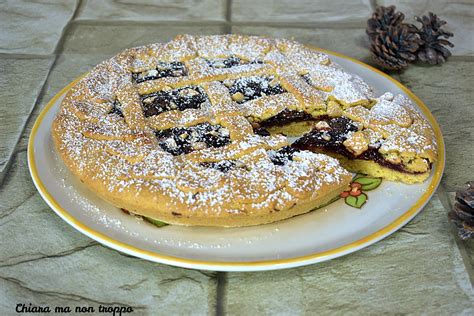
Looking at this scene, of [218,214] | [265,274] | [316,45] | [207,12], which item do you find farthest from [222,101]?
[207,12]

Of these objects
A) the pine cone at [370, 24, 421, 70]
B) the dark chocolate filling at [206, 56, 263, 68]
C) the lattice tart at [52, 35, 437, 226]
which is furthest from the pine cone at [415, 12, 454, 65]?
the dark chocolate filling at [206, 56, 263, 68]

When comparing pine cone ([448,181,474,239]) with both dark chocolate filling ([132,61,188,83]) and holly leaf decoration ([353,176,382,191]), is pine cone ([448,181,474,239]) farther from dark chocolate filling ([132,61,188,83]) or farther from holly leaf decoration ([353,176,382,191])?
dark chocolate filling ([132,61,188,83])

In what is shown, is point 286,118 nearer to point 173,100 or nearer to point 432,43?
point 173,100

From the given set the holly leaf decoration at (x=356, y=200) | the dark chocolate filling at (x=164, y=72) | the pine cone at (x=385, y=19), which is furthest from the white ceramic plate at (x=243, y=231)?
the pine cone at (x=385, y=19)

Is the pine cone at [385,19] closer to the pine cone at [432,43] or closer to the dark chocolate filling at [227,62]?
the pine cone at [432,43]

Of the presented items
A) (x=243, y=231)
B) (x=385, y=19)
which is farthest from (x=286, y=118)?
(x=385, y=19)
